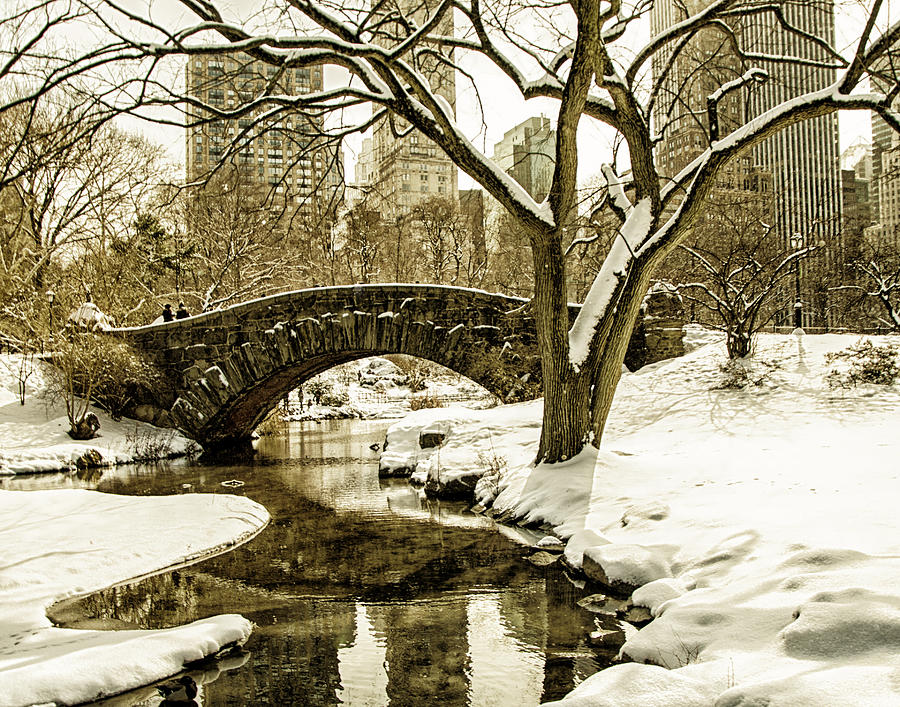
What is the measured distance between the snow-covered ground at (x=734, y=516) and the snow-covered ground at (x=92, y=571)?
8.19ft

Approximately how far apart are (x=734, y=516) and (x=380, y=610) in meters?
2.87

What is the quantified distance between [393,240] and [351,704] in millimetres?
32696

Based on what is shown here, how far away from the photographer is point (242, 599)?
5.76m

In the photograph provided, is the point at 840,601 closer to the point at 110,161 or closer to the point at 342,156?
the point at 342,156

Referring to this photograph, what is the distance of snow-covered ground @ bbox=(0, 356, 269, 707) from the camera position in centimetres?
398

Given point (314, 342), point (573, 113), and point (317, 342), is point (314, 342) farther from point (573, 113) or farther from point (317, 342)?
point (573, 113)

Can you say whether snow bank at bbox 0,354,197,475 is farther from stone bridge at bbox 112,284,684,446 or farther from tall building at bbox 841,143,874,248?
tall building at bbox 841,143,874,248

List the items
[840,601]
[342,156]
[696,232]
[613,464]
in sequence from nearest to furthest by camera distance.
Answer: [840,601] → [613,464] → [342,156] → [696,232]

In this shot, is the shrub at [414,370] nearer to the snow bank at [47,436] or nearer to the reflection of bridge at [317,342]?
the reflection of bridge at [317,342]

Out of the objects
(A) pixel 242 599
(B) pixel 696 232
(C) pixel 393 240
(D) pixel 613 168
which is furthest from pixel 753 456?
(C) pixel 393 240

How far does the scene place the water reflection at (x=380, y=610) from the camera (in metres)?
4.08

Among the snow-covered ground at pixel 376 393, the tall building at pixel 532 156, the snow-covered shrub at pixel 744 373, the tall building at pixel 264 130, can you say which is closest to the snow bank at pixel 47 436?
the tall building at pixel 264 130

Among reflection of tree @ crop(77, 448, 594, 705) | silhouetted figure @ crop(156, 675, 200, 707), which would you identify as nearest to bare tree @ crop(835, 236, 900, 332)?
reflection of tree @ crop(77, 448, 594, 705)

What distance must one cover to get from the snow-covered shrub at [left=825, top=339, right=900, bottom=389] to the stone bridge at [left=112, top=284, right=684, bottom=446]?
4834 mm
